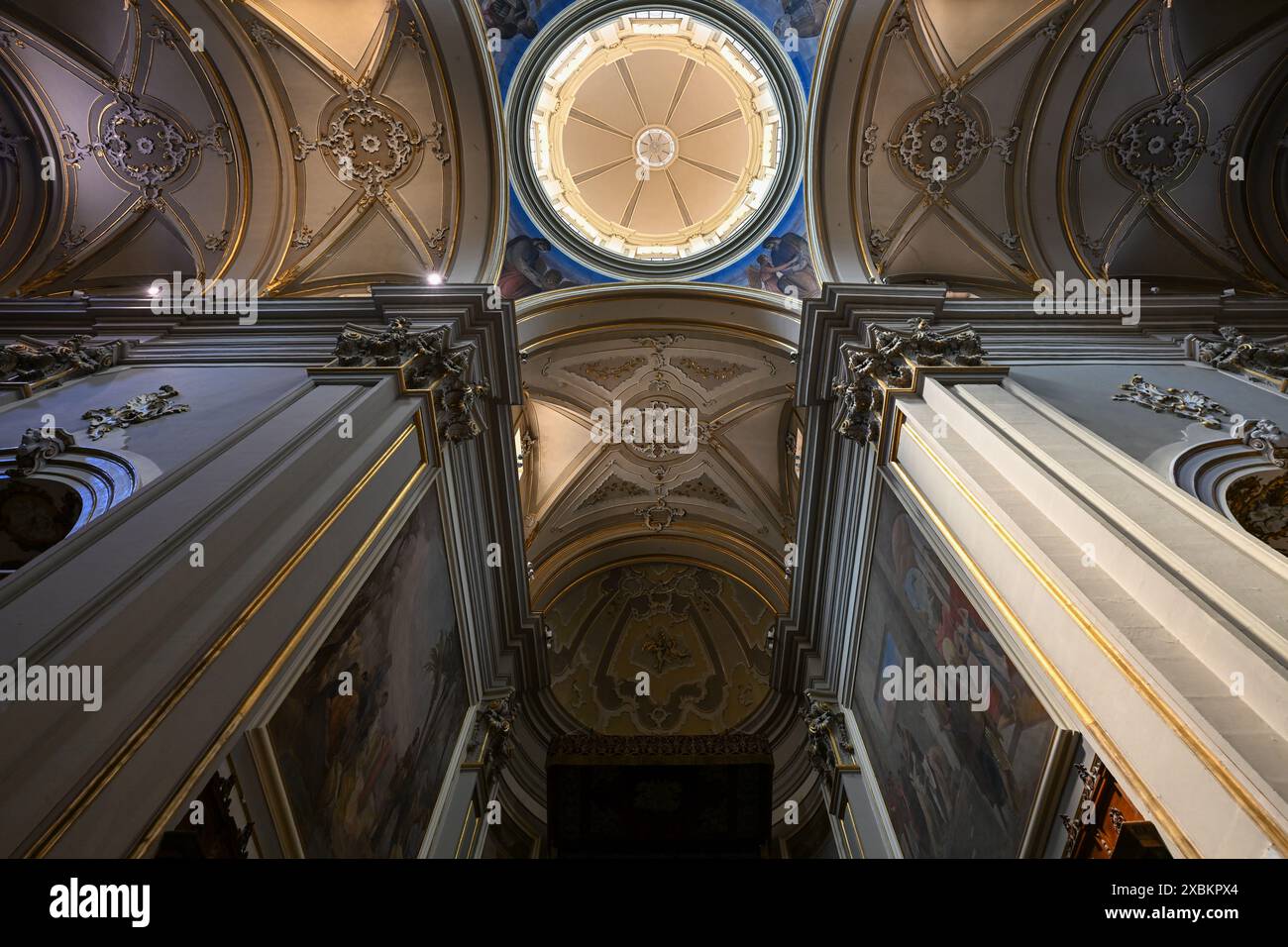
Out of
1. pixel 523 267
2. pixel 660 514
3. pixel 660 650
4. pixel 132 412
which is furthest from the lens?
pixel 660 650

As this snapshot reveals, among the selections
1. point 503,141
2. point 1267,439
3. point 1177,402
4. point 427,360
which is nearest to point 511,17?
point 503,141

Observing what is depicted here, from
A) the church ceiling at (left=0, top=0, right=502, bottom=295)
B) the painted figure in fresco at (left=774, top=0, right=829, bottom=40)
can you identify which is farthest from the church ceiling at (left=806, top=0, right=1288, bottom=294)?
the church ceiling at (left=0, top=0, right=502, bottom=295)

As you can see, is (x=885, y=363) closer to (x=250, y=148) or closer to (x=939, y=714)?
(x=939, y=714)

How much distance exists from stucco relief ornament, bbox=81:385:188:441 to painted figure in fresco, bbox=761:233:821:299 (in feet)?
27.8

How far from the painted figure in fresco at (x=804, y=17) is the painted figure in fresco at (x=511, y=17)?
387 centimetres

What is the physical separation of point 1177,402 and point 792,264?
6127mm

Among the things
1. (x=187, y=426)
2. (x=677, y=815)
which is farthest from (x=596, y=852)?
(x=187, y=426)

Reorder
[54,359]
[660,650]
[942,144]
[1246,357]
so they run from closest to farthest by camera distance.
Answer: [54,359] → [1246,357] → [942,144] → [660,650]

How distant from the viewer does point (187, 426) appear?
676 cm

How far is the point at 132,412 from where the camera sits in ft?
22.6

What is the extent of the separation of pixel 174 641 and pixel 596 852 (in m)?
7.93

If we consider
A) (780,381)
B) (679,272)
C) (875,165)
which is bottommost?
(780,381)

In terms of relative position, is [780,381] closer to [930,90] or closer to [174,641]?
[930,90]

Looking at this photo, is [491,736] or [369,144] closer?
[491,736]
